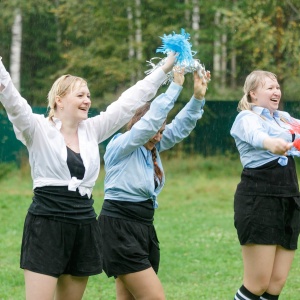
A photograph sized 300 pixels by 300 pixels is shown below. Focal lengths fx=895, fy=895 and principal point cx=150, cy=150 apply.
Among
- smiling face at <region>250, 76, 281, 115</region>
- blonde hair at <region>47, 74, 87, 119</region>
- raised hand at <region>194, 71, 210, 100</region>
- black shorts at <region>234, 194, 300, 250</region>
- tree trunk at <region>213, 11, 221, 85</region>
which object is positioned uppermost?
blonde hair at <region>47, 74, 87, 119</region>

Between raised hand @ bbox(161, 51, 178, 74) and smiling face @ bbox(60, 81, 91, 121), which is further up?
raised hand @ bbox(161, 51, 178, 74)

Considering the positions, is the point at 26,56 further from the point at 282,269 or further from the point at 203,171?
the point at 282,269

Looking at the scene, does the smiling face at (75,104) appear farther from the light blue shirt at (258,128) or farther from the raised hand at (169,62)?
the light blue shirt at (258,128)

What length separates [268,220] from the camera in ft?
20.2

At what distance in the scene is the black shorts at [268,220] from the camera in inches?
242

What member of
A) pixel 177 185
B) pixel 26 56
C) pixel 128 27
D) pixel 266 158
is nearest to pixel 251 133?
pixel 266 158

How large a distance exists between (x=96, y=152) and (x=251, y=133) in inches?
43.8

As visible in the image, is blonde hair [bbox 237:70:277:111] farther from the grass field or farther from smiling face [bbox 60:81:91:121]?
the grass field

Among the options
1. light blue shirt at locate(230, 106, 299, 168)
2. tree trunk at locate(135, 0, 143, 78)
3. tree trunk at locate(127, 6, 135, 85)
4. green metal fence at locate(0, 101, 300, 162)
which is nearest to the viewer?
light blue shirt at locate(230, 106, 299, 168)

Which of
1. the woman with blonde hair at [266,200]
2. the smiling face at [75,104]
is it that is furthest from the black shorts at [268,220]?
the smiling face at [75,104]

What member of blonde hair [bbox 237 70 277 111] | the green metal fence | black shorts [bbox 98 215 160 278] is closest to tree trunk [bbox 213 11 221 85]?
the green metal fence

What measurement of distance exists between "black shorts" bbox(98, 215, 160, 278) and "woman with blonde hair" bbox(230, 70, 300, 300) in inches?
30.5

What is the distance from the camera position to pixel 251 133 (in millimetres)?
5805

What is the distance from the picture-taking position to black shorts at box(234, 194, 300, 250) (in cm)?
614
